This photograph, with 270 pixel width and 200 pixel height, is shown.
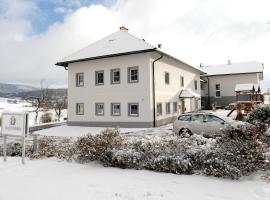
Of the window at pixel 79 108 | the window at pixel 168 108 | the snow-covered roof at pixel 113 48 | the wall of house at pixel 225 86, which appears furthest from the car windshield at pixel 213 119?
the wall of house at pixel 225 86

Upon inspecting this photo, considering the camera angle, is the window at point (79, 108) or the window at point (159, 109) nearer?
the window at point (159, 109)

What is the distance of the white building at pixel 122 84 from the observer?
23094mm

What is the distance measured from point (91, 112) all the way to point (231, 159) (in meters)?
20.0

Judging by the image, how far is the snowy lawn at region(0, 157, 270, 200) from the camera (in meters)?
5.65

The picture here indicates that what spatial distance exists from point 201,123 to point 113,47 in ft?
40.9

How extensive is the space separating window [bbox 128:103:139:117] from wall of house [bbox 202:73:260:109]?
23889 mm

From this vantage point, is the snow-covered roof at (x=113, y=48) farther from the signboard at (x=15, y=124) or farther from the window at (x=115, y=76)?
the signboard at (x=15, y=124)

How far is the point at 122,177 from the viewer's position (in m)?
6.91

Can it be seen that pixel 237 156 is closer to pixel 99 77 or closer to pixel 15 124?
pixel 15 124

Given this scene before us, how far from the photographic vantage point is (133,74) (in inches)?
939

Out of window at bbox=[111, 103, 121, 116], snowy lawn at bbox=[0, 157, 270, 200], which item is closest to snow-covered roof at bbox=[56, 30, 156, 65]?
window at bbox=[111, 103, 121, 116]

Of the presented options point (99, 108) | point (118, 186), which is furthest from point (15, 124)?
point (99, 108)

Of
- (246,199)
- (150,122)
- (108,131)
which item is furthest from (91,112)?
(246,199)

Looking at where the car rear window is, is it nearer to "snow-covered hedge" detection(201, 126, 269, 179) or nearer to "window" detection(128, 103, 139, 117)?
"window" detection(128, 103, 139, 117)
